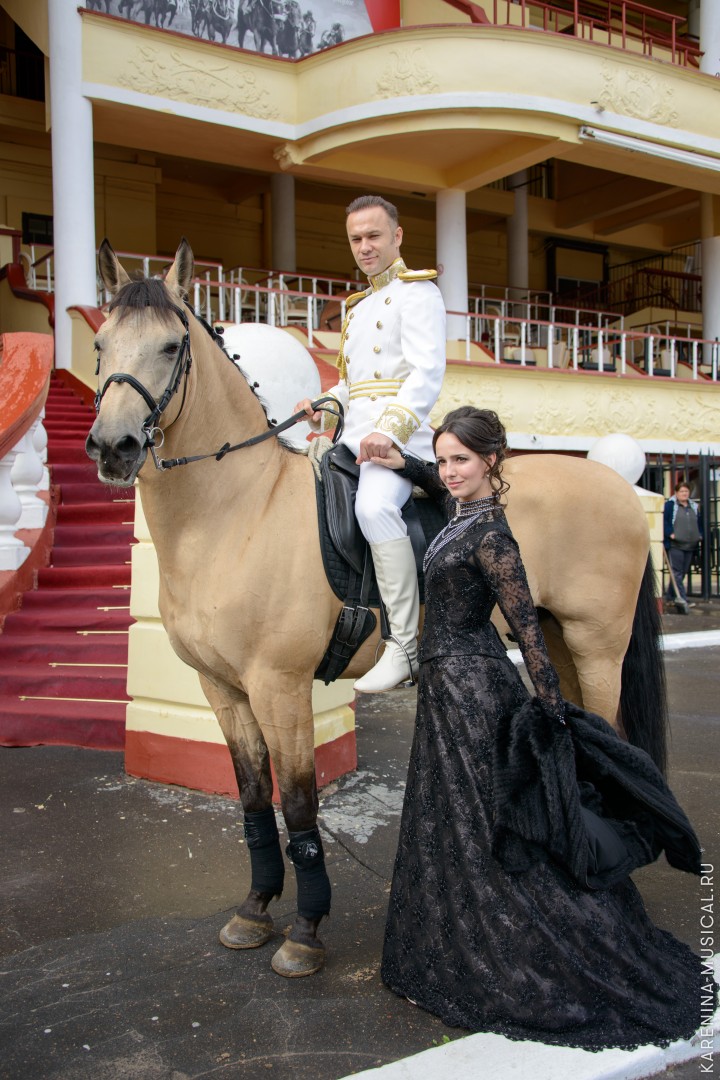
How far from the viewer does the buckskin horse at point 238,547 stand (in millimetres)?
2746

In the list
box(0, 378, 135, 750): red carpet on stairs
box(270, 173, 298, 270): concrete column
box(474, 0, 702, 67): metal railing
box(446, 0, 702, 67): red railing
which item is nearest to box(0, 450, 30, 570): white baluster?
box(0, 378, 135, 750): red carpet on stairs

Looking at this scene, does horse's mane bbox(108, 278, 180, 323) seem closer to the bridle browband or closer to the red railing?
the bridle browband

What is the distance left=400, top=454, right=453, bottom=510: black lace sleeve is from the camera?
322 cm

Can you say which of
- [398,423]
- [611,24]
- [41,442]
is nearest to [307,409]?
[398,423]

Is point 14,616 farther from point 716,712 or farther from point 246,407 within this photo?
point 716,712

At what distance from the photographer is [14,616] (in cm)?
635

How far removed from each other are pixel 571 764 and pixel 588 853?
253 mm

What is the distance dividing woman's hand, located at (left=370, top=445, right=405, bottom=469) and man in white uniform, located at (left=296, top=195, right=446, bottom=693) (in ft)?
0.06

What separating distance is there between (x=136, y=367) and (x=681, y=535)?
10.8 meters

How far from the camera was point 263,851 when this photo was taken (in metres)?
3.25

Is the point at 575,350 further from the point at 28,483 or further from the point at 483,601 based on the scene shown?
the point at 483,601

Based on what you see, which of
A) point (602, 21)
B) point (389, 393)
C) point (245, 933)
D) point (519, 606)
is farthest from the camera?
point (602, 21)

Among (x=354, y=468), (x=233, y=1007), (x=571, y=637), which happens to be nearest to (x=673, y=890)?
(x=571, y=637)

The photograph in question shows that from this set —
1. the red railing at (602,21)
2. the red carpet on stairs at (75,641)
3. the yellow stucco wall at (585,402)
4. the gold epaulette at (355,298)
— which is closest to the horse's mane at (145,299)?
the gold epaulette at (355,298)
